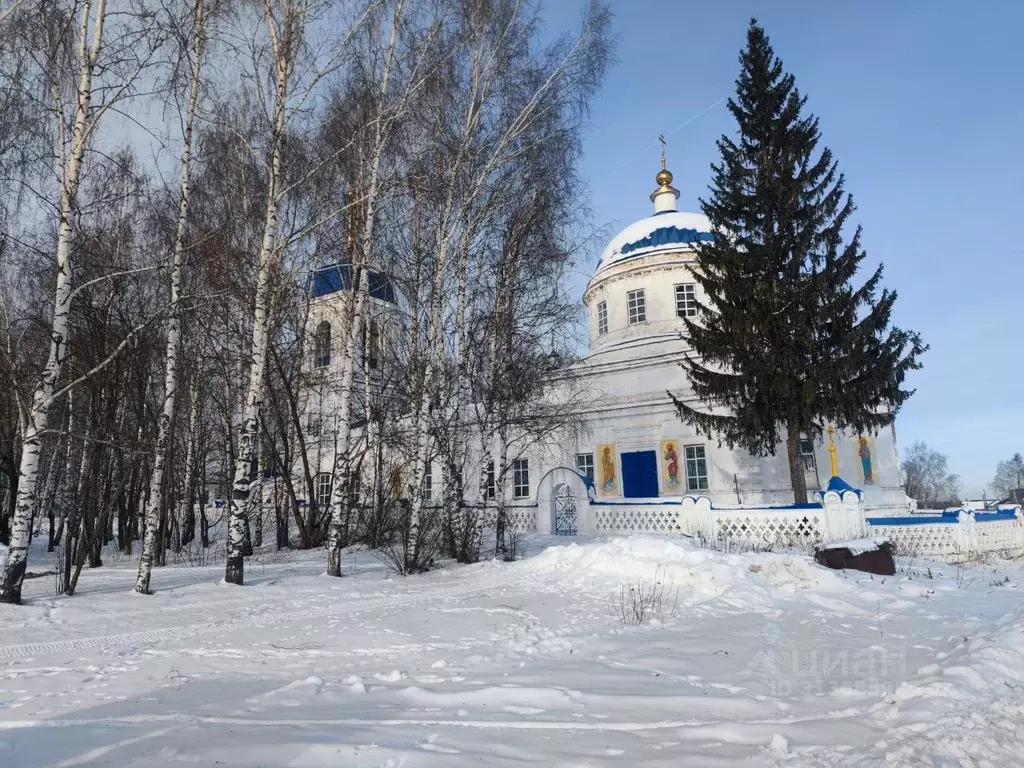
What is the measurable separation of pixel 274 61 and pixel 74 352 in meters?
6.00

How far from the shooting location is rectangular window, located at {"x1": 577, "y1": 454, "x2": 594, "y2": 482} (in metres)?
25.1

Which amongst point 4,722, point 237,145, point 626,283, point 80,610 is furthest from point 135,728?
point 626,283

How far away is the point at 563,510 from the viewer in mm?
19656

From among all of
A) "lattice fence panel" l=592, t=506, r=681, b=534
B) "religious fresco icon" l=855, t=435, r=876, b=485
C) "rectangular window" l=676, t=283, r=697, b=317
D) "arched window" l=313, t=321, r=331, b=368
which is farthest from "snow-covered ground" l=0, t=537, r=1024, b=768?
"rectangular window" l=676, t=283, r=697, b=317

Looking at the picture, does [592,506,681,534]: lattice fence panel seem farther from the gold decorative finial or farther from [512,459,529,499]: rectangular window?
the gold decorative finial

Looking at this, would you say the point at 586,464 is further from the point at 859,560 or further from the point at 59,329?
the point at 59,329

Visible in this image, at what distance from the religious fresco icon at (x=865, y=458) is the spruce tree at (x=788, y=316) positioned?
9.66 ft

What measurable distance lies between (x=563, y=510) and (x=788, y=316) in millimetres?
8769

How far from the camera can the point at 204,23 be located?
9281 millimetres

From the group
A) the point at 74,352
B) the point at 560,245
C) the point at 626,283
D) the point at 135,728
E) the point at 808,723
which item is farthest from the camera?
the point at 626,283

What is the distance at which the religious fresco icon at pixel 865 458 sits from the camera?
22828mm

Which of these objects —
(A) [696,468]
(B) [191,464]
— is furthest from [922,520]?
(B) [191,464]

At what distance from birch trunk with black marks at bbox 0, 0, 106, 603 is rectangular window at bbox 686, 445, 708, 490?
1989cm

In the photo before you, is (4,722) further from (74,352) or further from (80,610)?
(74,352)
